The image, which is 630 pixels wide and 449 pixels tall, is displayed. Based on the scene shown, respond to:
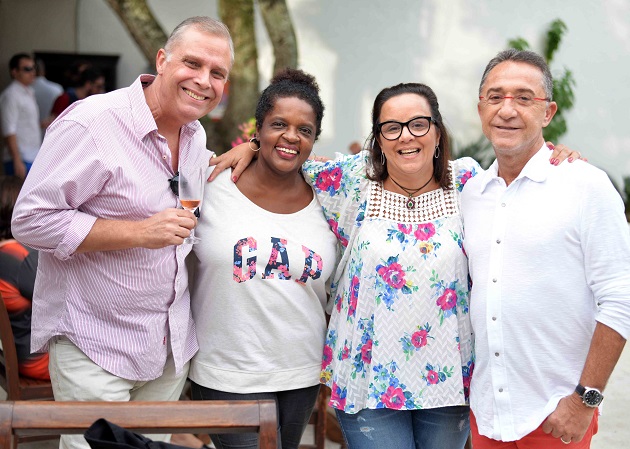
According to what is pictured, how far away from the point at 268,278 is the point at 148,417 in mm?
893

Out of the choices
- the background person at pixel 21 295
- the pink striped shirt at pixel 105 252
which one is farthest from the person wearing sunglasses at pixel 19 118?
the pink striped shirt at pixel 105 252

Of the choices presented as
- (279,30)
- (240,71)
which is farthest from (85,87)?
(279,30)

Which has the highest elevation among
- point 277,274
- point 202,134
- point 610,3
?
point 610,3

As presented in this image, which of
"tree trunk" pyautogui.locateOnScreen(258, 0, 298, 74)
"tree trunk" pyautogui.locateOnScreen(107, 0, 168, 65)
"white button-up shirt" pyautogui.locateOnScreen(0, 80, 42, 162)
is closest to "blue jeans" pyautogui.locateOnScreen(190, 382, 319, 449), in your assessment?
"tree trunk" pyautogui.locateOnScreen(107, 0, 168, 65)

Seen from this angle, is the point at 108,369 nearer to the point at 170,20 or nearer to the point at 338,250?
the point at 338,250

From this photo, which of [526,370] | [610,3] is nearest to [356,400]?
[526,370]

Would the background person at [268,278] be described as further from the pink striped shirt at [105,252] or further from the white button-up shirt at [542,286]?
the white button-up shirt at [542,286]

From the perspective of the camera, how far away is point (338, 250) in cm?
315

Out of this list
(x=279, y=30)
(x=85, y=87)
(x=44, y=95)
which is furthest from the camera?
(x=44, y=95)

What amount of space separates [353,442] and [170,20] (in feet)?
30.2

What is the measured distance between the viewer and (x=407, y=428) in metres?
2.93

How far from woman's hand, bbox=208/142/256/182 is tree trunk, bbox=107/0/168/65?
12.8 ft

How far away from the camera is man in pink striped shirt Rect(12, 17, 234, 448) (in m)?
2.57

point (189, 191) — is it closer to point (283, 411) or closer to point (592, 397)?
point (283, 411)
